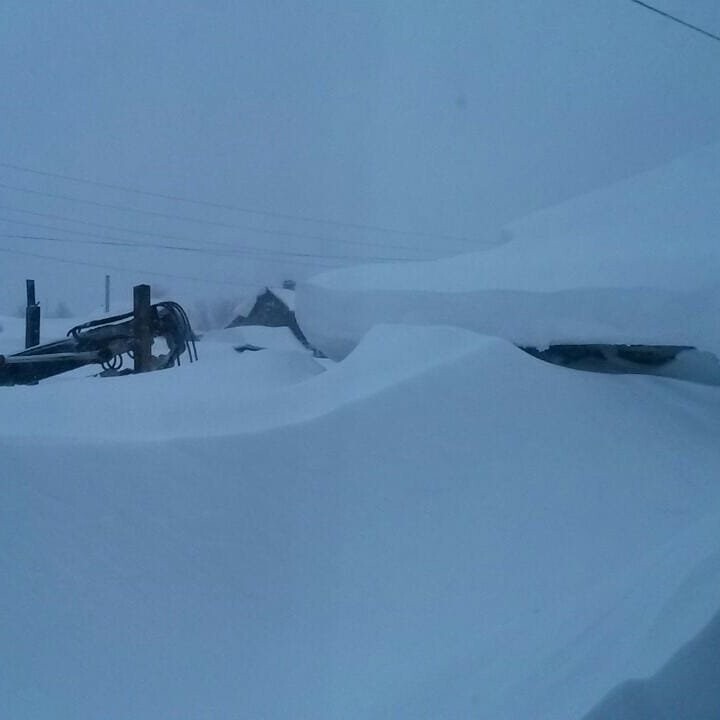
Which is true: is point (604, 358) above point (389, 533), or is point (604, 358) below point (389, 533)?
above

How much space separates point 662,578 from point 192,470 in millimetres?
2316

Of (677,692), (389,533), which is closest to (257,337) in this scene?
(389,533)

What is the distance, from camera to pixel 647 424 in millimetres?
5504

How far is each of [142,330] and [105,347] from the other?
1.39 feet

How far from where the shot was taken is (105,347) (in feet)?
25.8

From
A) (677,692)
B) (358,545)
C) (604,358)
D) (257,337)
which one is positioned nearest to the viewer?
(677,692)

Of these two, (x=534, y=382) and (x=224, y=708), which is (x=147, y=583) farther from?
(x=534, y=382)

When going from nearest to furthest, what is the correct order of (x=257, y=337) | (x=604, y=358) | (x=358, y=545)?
(x=358, y=545) → (x=604, y=358) → (x=257, y=337)

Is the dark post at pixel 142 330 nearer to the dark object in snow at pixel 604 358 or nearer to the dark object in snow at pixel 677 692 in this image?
the dark object in snow at pixel 604 358

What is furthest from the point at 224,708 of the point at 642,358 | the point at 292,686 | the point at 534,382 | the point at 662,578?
the point at 642,358

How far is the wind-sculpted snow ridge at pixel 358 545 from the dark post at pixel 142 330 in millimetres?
2093

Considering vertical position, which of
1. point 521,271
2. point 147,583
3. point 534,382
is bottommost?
point 147,583

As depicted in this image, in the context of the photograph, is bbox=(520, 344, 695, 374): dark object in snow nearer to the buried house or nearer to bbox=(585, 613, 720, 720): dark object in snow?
bbox=(585, 613, 720, 720): dark object in snow

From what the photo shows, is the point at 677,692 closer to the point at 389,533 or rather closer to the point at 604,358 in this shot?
the point at 389,533
